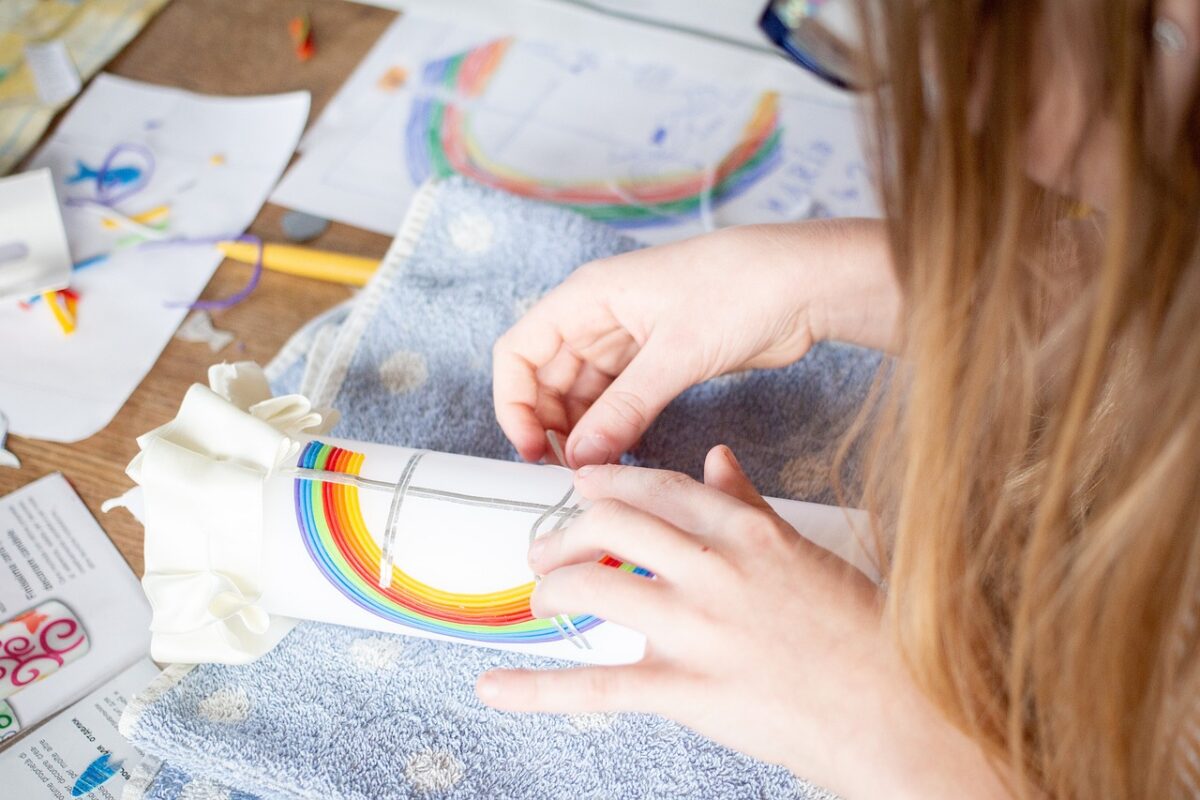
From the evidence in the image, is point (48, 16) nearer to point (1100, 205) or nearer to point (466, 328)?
point (466, 328)

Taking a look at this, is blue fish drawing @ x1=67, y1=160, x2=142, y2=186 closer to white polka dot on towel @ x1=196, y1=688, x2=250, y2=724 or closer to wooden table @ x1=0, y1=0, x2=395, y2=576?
wooden table @ x1=0, y1=0, x2=395, y2=576

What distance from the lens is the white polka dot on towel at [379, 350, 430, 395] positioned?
66cm

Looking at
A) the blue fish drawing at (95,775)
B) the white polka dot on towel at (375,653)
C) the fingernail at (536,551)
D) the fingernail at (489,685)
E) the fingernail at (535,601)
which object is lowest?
the blue fish drawing at (95,775)

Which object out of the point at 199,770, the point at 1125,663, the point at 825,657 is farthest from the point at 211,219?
the point at 1125,663

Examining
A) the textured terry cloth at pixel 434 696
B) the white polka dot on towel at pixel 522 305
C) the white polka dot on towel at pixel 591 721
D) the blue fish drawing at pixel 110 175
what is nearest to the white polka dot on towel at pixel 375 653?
the textured terry cloth at pixel 434 696

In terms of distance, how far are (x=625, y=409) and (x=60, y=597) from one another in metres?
0.35

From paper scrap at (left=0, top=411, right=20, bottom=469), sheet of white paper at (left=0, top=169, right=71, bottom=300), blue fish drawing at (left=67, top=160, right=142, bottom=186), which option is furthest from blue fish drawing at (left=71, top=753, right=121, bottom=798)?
blue fish drawing at (left=67, top=160, right=142, bottom=186)

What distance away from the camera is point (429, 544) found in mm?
492

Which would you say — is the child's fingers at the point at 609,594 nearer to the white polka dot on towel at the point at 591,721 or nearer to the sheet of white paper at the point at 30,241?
the white polka dot on towel at the point at 591,721

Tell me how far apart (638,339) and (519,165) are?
32 cm

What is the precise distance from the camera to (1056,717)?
40 cm

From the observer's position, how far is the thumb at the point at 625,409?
0.55 metres

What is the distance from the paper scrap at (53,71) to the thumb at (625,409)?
630mm

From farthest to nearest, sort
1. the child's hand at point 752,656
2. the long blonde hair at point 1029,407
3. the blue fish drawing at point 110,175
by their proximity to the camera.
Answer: the blue fish drawing at point 110,175, the child's hand at point 752,656, the long blonde hair at point 1029,407
